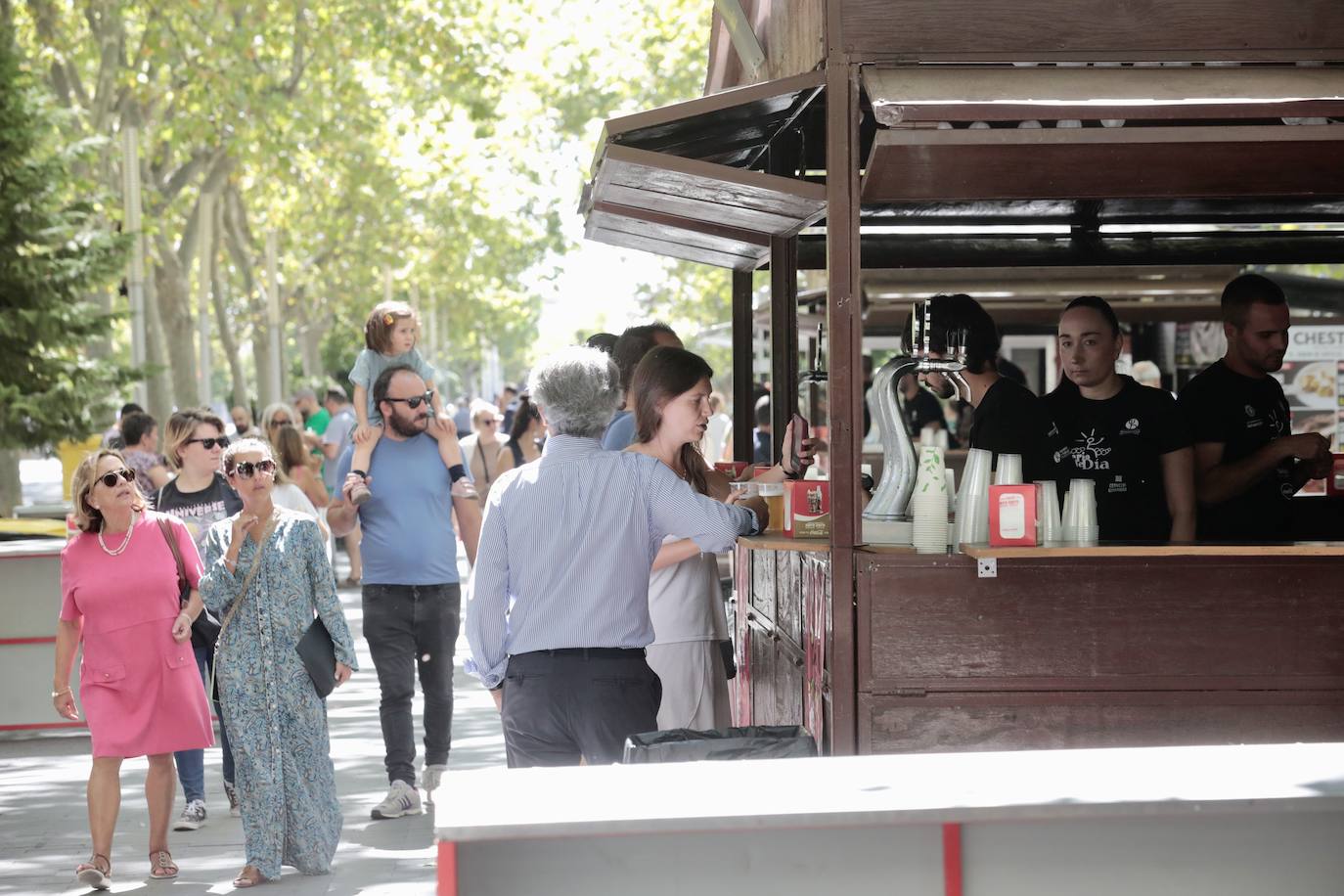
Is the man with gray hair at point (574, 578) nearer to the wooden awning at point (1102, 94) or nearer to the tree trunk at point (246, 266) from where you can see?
the wooden awning at point (1102, 94)

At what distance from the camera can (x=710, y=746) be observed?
4512 mm

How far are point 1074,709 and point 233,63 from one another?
18395 millimetres

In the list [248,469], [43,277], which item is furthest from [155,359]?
[248,469]

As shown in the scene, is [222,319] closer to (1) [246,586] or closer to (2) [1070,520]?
(1) [246,586]

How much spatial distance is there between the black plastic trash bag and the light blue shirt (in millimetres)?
490

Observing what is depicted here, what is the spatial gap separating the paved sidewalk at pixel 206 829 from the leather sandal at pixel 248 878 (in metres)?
0.05

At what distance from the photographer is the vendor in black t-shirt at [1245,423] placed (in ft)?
20.8

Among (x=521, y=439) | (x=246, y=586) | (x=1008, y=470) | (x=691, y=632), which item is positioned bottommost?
(x=691, y=632)

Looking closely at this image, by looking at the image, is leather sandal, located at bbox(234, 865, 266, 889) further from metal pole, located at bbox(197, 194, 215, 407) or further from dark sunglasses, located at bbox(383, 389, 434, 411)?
metal pole, located at bbox(197, 194, 215, 407)

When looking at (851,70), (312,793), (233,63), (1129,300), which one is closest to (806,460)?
(851,70)

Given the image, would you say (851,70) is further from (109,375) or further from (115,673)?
(109,375)

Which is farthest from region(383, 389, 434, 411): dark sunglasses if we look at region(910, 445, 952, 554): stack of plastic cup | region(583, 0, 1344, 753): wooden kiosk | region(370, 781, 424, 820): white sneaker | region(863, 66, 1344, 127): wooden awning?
region(863, 66, 1344, 127): wooden awning

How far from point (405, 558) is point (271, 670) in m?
1.10

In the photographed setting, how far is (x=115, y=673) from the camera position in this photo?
7195mm
